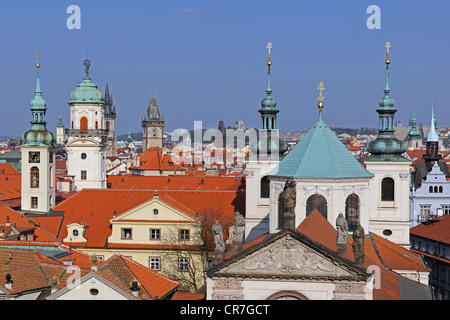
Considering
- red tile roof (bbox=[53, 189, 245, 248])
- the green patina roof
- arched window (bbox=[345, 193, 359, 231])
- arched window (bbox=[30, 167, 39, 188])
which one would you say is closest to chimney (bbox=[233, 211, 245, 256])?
the green patina roof

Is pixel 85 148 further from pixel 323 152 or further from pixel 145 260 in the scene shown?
pixel 323 152

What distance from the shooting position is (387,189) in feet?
152

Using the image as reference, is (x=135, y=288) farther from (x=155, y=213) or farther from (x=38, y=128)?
(x=38, y=128)

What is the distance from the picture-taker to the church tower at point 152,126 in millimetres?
179375

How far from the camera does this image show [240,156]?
539 feet

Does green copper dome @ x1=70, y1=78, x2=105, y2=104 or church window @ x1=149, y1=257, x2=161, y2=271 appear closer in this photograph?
church window @ x1=149, y1=257, x2=161, y2=271

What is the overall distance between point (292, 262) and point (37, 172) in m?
36.1

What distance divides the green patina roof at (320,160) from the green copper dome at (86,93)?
3282 centimetres

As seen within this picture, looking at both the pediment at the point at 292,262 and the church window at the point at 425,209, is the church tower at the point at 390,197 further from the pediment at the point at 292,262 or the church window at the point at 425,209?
the church window at the point at 425,209

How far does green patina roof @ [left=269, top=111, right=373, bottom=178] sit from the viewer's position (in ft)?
129

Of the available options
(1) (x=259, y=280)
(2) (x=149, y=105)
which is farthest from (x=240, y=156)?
(1) (x=259, y=280)

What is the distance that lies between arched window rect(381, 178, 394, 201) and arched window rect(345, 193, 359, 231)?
7644 mm

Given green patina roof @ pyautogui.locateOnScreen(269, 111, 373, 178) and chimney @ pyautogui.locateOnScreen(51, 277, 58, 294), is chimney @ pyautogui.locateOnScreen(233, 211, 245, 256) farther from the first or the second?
green patina roof @ pyautogui.locateOnScreen(269, 111, 373, 178)

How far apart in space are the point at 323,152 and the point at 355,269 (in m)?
15.4
